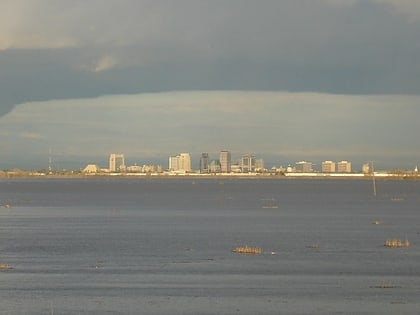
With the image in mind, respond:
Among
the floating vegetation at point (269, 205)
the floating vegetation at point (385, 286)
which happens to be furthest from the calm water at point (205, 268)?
the floating vegetation at point (269, 205)

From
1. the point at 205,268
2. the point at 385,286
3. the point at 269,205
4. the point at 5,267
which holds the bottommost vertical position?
the point at 385,286

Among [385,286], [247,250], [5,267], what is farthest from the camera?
[247,250]

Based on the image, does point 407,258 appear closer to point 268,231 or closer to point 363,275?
point 363,275

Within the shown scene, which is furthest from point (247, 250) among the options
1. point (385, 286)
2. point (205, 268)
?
point (385, 286)

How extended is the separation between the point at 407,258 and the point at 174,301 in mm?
20650

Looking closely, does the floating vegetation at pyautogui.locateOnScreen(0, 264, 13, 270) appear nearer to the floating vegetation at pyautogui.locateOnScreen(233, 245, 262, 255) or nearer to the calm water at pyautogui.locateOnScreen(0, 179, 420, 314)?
the calm water at pyautogui.locateOnScreen(0, 179, 420, 314)

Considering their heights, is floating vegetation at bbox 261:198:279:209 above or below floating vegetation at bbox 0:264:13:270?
above

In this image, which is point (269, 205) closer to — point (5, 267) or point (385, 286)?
point (5, 267)

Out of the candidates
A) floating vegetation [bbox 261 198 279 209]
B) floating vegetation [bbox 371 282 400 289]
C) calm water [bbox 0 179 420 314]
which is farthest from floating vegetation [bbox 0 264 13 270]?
floating vegetation [bbox 261 198 279 209]

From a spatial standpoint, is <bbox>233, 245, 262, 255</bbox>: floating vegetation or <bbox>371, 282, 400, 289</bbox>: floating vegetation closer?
<bbox>371, 282, 400, 289</bbox>: floating vegetation

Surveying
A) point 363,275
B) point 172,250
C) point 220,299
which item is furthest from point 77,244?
point 220,299

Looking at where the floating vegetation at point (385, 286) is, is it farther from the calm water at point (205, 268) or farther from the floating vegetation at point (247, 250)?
the floating vegetation at point (247, 250)

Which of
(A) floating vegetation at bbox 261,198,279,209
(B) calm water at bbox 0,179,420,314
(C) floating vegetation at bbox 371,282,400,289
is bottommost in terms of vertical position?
(C) floating vegetation at bbox 371,282,400,289

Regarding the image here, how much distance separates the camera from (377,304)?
117 ft
